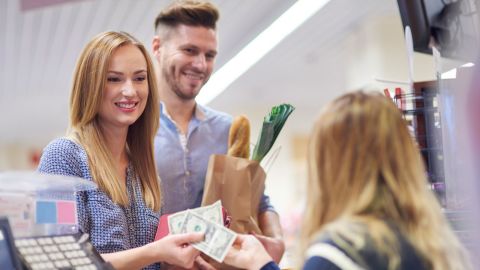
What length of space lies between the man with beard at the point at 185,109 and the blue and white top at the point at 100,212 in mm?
540

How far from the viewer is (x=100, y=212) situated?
194cm

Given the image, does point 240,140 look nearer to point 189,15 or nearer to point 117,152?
point 117,152

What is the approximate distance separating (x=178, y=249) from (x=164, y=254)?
4 cm

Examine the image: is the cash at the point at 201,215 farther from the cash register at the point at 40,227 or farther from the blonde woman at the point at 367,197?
the blonde woman at the point at 367,197

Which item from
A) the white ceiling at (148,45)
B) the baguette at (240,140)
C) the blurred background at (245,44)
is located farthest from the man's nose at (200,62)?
the white ceiling at (148,45)

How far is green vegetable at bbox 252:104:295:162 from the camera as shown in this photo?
227 cm

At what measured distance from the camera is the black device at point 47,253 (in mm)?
1427

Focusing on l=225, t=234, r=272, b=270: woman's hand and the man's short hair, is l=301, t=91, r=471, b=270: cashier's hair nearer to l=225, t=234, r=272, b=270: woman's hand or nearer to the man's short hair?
l=225, t=234, r=272, b=270: woman's hand

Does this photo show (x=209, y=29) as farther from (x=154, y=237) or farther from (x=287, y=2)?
(x=287, y=2)

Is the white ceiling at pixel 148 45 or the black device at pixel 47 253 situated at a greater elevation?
the white ceiling at pixel 148 45

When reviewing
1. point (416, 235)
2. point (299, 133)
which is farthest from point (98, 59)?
point (299, 133)

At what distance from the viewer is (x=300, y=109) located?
44.2 ft

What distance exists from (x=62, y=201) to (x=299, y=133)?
38.3 ft

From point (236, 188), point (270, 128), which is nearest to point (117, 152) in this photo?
point (236, 188)
